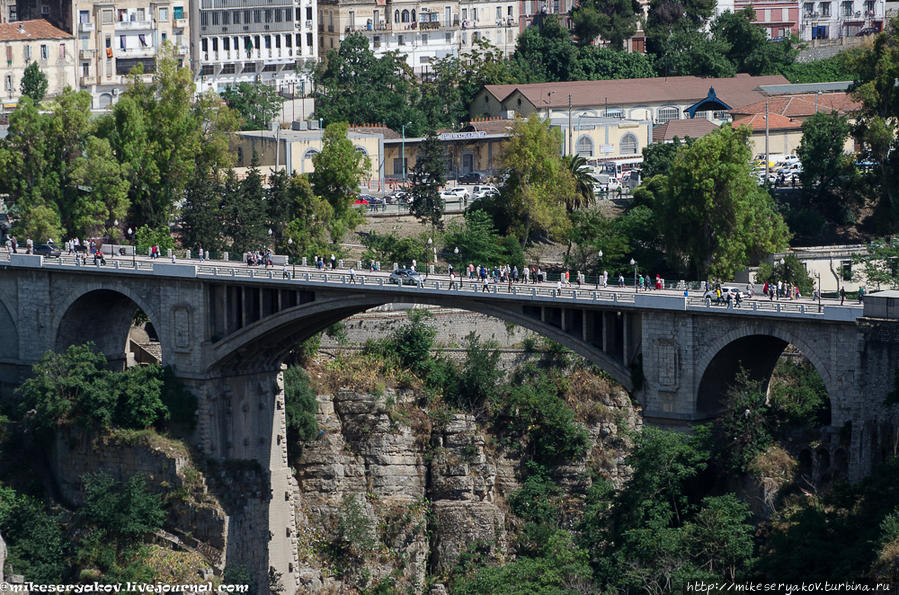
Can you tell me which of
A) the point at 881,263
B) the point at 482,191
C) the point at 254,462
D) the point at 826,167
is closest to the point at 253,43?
the point at 482,191

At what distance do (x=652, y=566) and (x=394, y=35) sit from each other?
97188 mm

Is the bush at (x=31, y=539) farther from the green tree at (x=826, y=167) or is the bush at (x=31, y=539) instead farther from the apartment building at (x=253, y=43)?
the apartment building at (x=253, y=43)

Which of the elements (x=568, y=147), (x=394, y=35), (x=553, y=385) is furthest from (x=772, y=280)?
(x=394, y=35)

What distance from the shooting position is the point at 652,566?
90188mm

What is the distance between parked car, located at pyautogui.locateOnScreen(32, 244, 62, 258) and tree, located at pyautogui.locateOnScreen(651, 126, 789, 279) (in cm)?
3517

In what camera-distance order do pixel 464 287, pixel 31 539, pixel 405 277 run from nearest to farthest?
pixel 464 287 → pixel 405 277 → pixel 31 539

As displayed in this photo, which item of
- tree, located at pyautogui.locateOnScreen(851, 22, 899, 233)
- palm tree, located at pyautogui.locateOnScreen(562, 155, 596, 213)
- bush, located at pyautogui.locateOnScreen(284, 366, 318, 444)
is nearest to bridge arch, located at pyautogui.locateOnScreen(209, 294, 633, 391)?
bush, located at pyautogui.locateOnScreen(284, 366, 318, 444)

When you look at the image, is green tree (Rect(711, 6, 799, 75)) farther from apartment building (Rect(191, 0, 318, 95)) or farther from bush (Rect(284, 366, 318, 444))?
bush (Rect(284, 366, 318, 444))

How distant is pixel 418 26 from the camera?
181250mm

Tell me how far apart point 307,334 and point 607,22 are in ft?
254

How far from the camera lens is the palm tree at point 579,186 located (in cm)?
13338

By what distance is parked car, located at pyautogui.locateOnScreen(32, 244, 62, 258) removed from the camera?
11722cm

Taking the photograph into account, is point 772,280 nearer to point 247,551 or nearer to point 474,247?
point 474,247

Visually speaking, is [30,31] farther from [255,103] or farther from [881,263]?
[881,263]
